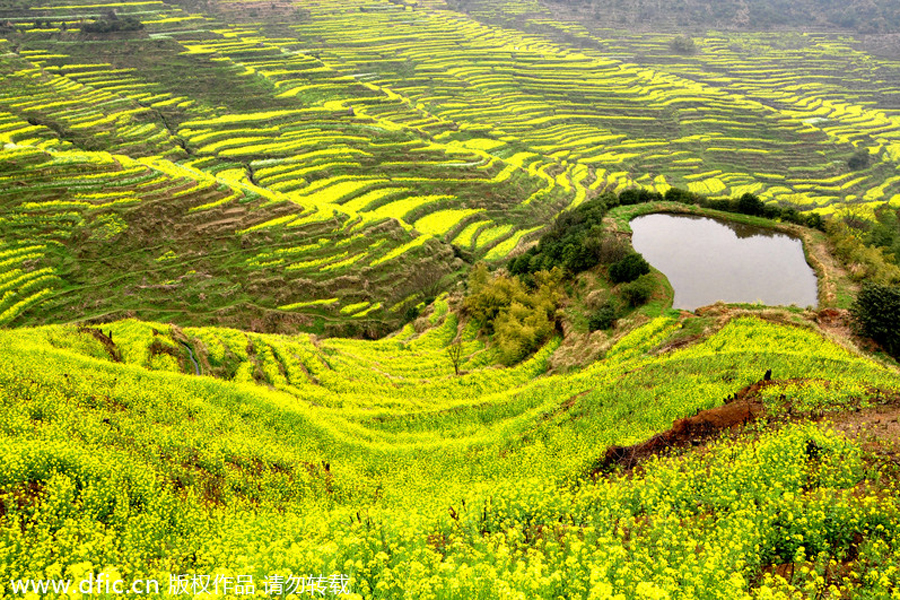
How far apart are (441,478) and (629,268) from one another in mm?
20374

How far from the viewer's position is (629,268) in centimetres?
3328

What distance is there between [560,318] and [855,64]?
551 ft

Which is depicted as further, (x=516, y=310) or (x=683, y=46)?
(x=683, y=46)

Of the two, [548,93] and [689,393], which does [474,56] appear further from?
[689,393]

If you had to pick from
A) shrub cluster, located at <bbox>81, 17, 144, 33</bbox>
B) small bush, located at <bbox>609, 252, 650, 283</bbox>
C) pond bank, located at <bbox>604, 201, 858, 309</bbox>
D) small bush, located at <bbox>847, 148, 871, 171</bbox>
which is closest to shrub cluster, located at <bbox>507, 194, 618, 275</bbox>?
pond bank, located at <bbox>604, 201, 858, 309</bbox>

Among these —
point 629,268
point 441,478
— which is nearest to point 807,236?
point 629,268

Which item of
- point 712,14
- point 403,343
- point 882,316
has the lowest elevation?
point 403,343

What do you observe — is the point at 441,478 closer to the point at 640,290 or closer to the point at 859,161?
the point at 640,290

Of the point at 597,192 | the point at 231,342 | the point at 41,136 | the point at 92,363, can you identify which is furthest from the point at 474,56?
the point at 92,363

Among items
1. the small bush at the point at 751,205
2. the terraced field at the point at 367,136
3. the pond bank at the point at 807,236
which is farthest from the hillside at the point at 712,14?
the small bush at the point at 751,205

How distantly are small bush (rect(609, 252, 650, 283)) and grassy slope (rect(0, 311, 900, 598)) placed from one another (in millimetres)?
4958

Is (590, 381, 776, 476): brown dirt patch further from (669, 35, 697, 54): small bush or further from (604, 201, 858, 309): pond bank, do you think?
(669, 35, 697, 54): small bush

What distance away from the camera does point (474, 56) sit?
13012cm

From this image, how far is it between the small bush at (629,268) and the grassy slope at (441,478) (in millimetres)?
4958
